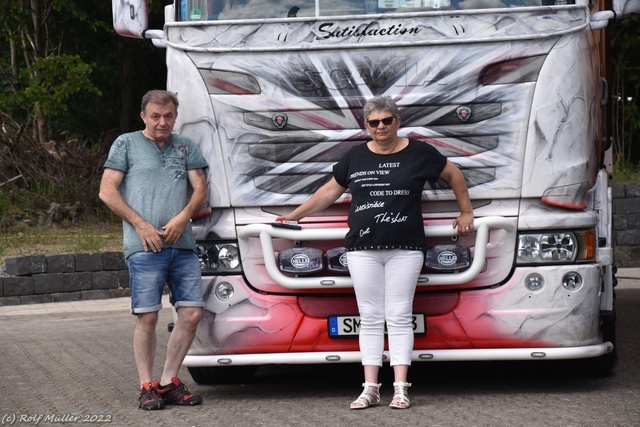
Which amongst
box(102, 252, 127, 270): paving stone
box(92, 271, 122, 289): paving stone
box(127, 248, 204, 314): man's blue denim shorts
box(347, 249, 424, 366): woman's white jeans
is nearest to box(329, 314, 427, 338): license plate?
box(347, 249, 424, 366): woman's white jeans

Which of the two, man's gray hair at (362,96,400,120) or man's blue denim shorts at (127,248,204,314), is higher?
man's gray hair at (362,96,400,120)

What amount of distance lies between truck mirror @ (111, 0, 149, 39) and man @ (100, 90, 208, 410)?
0.70 meters

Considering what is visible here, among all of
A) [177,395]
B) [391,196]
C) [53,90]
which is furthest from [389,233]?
[53,90]

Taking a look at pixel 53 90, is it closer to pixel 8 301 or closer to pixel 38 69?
pixel 38 69

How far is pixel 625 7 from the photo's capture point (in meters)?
8.04

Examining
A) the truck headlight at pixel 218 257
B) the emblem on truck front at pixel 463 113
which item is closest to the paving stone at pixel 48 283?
the truck headlight at pixel 218 257

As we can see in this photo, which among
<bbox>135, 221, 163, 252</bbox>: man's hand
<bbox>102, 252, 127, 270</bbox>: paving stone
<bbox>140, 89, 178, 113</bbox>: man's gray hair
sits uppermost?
<bbox>140, 89, 178, 113</bbox>: man's gray hair

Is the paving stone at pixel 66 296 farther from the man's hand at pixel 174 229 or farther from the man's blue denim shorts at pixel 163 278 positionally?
the man's hand at pixel 174 229

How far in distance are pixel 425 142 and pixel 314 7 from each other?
1.08 m

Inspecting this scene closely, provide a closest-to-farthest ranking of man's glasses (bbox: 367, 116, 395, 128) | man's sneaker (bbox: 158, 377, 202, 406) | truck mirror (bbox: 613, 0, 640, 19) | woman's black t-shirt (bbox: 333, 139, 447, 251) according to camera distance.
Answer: man's glasses (bbox: 367, 116, 395, 128) → woman's black t-shirt (bbox: 333, 139, 447, 251) → man's sneaker (bbox: 158, 377, 202, 406) → truck mirror (bbox: 613, 0, 640, 19)

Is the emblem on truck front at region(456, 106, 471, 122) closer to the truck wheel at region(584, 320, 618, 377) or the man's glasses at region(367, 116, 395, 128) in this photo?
the man's glasses at region(367, 116, 395, 128)

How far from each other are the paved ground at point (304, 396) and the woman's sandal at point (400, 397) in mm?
62

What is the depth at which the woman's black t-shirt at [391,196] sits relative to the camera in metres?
7.58

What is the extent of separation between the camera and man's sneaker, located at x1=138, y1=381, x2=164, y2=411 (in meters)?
7.75
